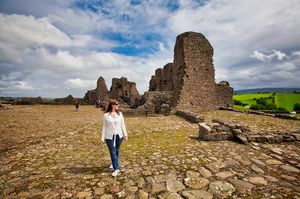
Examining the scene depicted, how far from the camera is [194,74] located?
2092 centimetres

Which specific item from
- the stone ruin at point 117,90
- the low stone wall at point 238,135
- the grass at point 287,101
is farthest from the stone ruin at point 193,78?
the grass at point 287,101

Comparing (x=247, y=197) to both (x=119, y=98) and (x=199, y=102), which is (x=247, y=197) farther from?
(x=119, y=98)

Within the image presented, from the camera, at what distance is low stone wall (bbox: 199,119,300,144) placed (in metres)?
7.38

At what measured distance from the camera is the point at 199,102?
21.2 m

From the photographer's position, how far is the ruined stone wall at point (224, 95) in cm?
2356

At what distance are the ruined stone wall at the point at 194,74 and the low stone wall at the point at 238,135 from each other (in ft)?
37.5

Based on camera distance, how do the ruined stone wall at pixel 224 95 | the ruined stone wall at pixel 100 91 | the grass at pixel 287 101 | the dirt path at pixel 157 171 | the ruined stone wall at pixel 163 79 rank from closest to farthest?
the dirt path at pixel 157 171, the ruined stone wall at pixel 224 95, the ruined stone wall at pixel 163 79, the ruined stone wall at pixel 100 91, the grass at pixel 287 101

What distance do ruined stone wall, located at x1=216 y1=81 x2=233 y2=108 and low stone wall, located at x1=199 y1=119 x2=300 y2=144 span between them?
1603 centimetres

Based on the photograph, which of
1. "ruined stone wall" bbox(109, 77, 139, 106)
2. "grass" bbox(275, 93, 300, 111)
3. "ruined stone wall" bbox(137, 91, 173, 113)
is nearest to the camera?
"ruined stone wall" bbox(137, 91, 173, 113)

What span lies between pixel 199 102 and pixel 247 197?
18078 mm

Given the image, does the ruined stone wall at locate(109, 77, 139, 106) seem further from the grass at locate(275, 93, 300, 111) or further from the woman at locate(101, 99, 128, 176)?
the woman at locate(101, 99, 128, 176)

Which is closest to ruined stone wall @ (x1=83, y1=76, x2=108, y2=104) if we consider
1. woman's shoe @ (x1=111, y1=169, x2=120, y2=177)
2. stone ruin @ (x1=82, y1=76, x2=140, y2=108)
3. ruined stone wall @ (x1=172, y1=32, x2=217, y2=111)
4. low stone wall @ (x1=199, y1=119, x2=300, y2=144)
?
stone ruin @ (x1=82, y1=76, x2=140, y2=108)

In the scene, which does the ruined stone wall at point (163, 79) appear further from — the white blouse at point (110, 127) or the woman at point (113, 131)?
the white blouse at point (110, 127)

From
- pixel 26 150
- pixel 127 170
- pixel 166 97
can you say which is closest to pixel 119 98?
pixel 166 97
